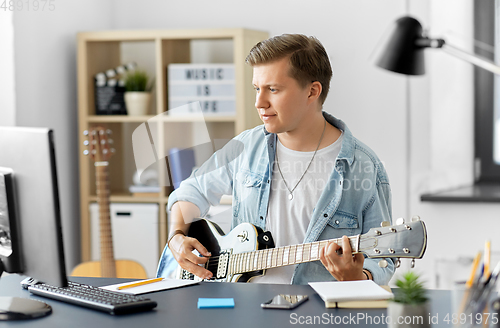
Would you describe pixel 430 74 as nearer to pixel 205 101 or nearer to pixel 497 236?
pixel 497 236

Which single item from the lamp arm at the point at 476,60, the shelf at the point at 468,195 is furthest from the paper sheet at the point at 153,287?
the shelf at the point at 468,195

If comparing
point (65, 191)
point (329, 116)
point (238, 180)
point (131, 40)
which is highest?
point (131, 40)

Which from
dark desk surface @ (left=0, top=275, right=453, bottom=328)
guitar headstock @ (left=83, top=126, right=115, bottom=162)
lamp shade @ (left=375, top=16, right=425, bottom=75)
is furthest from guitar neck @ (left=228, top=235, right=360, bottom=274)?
guitar headstock @ (left=83, top=126, right=115, bottom=162)

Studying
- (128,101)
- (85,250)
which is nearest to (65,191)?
(85,250)

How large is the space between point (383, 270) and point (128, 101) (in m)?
1.81

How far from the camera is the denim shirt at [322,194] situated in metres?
1.44

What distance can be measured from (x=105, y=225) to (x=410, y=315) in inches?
79.3

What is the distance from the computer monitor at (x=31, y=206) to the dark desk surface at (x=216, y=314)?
0.24ft

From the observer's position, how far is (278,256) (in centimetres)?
135

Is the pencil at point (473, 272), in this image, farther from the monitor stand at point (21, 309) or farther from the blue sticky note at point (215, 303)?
the monitor stand at point (21, 309)

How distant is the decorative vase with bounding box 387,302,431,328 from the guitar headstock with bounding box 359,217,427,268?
0.39 metres

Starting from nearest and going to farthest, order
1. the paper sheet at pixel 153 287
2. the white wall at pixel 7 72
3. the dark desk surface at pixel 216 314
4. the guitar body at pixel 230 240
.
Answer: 1. the dark desk surface at pixel 216 314
2. the paper sheet at pixel 153 287
3. the guitar body at pixel 230 240
4. the white wall at pixel 7 72

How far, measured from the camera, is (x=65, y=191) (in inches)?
110

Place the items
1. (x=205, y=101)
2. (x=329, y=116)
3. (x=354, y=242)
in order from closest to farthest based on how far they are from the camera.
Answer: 1. (x=354, y=242)
2. (x=329, y=116)
3. (x=205, y=101)
